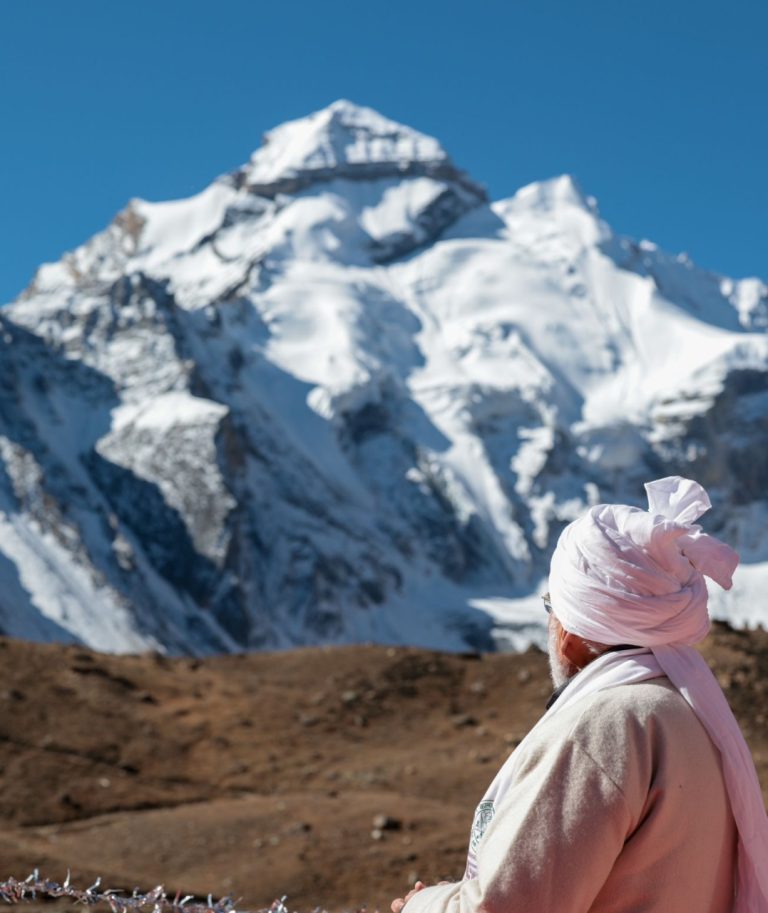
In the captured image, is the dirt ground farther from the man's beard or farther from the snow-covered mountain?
the snow-covered mountain

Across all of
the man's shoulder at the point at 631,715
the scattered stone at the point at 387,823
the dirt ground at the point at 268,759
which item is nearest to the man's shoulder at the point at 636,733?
the man's shoulder at the point at 631,715

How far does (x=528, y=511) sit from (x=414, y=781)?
161 m

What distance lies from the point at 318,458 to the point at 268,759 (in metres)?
151

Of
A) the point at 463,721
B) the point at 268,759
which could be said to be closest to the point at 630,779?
the point at 268,759

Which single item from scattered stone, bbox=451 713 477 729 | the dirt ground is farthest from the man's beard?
scattered stone, bbox=451 713 477 729

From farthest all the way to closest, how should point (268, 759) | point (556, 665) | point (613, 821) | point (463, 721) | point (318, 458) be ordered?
point (318, 458) → point (463, 721) → point (268, 759) → point (556, 665) → point (613, 821)

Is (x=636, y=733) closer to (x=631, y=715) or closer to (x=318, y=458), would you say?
(x=631, y=715)

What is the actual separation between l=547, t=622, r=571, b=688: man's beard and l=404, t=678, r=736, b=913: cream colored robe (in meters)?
0.31

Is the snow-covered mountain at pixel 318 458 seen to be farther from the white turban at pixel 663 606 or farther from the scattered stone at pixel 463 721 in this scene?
the white turban at pixel 663 606

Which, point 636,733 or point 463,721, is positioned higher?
point 636,733

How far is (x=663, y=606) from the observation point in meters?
3.43

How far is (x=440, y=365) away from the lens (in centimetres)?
19125

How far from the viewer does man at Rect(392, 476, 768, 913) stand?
3.11 metres

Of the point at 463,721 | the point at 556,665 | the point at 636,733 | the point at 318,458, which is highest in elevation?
the point at 318,458
